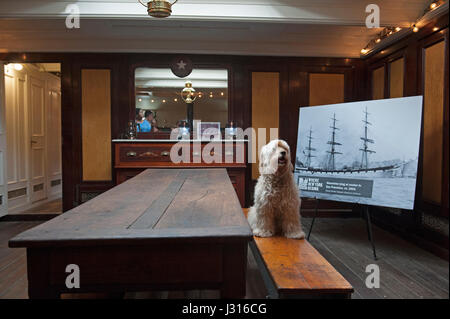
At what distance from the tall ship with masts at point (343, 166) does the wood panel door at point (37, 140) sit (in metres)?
4.00

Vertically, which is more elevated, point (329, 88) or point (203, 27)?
point (203, 27)

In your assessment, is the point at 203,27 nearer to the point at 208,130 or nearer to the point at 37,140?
the point at 208,130

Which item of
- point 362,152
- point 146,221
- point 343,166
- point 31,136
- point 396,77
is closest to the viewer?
point 146,221

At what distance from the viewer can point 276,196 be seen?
76.4 inches

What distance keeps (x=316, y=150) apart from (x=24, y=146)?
13.5 feet

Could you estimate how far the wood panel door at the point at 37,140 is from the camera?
466 centimetres

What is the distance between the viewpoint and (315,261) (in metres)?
1.60

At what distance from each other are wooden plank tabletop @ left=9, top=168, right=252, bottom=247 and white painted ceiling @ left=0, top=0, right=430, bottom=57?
2.04 meters

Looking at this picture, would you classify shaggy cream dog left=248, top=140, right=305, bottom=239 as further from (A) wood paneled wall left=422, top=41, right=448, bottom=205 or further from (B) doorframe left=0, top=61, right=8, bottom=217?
(B) doorframe left=0, top=61, right=8, bottom=217

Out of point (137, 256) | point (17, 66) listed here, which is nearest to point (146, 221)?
point (137, 256)

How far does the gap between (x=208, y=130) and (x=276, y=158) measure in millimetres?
2527

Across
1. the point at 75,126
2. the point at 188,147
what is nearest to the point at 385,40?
the point at 188,147

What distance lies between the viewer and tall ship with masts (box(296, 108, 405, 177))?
103 inches

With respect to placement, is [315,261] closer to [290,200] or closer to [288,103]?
[290,200]
